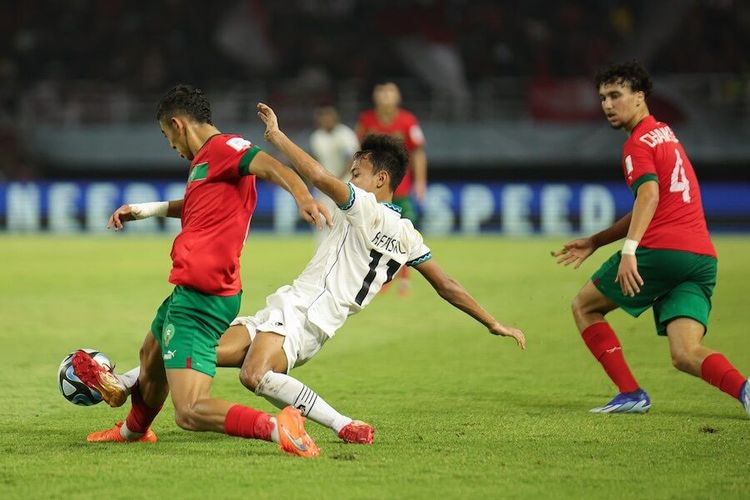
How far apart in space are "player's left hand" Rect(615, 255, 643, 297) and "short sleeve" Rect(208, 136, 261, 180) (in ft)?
6.91

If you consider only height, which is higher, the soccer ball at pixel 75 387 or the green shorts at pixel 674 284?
the green shorts at pixel 674 284

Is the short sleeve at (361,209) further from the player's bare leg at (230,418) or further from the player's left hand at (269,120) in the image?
→ the player's bare leg at (230,418)

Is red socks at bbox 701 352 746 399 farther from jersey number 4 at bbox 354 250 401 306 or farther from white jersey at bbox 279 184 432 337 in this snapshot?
jersey number 4 at bbox 354 250 401 306

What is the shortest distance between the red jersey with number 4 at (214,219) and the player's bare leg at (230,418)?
459 mm

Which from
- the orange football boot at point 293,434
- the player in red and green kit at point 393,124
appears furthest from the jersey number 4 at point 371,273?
the player in red and green kit at point 393,124

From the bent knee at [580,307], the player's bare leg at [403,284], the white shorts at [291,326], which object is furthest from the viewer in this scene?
the player's bare leg at [403,284]

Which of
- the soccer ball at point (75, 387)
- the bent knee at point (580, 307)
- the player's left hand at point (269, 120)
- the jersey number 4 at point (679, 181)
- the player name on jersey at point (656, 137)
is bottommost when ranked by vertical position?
the soccer ball at point (75, 387)

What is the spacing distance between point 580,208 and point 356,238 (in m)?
15.8

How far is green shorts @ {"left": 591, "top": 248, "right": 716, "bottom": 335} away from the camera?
21.6 ft

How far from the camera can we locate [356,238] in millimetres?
6148

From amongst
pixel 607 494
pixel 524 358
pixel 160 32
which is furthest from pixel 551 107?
pixel 607 494

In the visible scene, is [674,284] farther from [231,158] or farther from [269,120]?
[231,158]

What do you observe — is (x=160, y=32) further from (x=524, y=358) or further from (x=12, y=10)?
(x=524, y=358)

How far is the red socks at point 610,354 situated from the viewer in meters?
6.95
